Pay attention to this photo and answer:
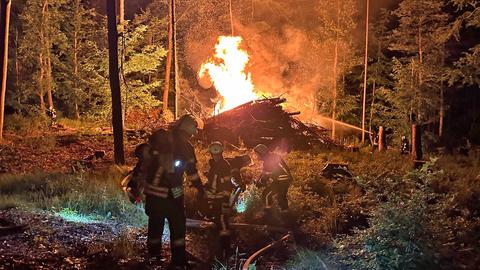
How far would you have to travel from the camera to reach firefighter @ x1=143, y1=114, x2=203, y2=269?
21.6ft

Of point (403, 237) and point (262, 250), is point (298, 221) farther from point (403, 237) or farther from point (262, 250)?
point (403, 237)

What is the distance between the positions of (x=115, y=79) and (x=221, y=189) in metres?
8.81

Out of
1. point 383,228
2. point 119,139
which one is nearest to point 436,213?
point 383,228

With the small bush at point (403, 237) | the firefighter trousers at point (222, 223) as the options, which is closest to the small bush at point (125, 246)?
the firefighter trousers at point (222, 223)

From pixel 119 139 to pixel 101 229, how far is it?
7959mm

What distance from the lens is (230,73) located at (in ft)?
86.7

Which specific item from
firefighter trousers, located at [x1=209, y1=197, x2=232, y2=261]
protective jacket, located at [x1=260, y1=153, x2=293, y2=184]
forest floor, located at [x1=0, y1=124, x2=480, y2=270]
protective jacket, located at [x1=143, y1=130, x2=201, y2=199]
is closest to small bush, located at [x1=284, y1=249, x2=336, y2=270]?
forest floor, located at [x1=0, y1=124, x2=480, y2=270]

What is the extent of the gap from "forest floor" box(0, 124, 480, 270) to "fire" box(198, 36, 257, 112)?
31.4ft

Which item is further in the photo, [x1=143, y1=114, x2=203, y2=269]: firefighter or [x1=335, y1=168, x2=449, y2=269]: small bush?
[x1=143, y1=114, x2=203, y2=269]: firefighter

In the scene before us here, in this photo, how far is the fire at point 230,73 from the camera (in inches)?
1007

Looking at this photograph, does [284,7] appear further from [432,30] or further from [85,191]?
[85,191]

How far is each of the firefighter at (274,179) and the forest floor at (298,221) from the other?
363 millimetres

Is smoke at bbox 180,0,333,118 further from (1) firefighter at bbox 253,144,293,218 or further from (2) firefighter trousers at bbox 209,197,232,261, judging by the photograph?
(2) firefighter trousers at bbox 209,197,232,261

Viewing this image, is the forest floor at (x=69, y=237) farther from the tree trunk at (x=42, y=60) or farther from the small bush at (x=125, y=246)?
the tree trunk at (x=42, y=60)
